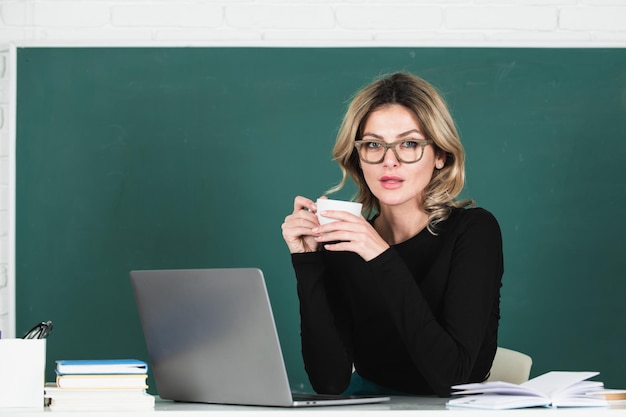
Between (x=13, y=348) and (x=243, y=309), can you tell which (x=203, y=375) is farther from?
(x=13, y=348)

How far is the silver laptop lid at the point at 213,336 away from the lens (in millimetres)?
1309

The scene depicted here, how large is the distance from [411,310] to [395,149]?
446mm

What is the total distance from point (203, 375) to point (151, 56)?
70.0 inches

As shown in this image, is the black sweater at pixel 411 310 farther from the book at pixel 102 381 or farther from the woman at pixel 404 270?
the book at pixel 102 381

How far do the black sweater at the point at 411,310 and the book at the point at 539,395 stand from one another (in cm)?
20

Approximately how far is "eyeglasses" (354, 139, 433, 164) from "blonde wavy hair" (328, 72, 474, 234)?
5 cm

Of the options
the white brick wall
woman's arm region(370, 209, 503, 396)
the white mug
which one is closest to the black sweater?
woman's arm region(370, 209, 503, 396)

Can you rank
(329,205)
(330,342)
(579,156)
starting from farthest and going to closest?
1. (579,156)
2. (330,342)
3. (329,205)

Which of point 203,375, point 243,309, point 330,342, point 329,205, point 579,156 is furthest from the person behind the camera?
point 579,156

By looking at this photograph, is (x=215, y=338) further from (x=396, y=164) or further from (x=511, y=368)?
(x=511, y=368)
